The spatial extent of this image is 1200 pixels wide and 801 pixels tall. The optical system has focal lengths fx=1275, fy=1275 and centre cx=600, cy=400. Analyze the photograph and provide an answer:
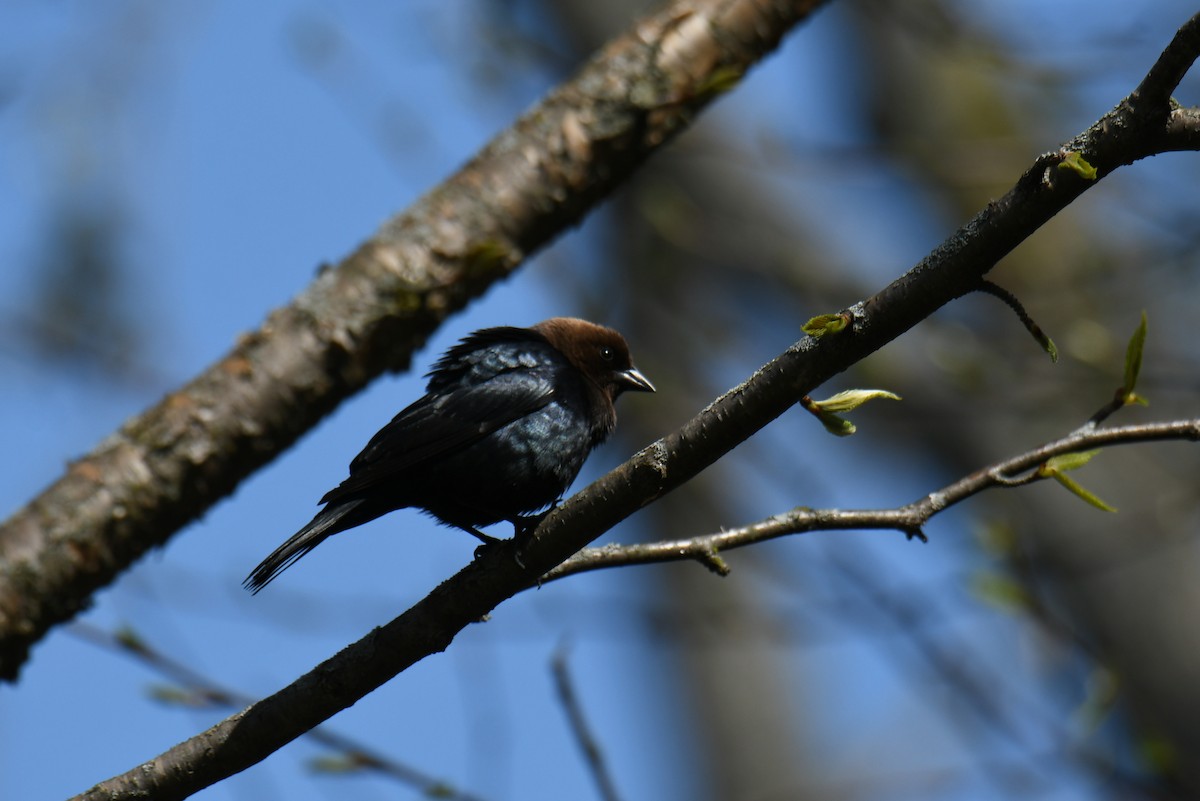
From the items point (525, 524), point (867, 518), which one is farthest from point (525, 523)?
point (867, 518)

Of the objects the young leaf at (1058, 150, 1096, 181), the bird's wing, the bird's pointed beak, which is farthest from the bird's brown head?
the young leaf at (1058, 150, 1096, 181)

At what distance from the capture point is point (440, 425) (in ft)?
12.9

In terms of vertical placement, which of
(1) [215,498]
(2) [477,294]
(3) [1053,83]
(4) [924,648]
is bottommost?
(4) [924,648]

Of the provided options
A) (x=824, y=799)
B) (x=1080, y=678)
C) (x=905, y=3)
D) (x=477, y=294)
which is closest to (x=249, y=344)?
(x=477, y=294)

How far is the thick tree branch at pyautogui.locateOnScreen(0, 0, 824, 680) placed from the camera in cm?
399

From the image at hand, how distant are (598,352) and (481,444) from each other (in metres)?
1.05

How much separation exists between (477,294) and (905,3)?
150 inches

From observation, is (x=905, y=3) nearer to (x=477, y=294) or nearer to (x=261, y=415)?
(x=477, y=294)

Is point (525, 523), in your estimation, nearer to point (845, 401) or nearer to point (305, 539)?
point (305, 539)

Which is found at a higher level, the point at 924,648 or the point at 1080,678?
the point at 924,648

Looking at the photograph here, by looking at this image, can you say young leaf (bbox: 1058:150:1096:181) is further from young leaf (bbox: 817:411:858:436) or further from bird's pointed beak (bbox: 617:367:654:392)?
bird's pointed beak (bbox: 617:367:654:392)

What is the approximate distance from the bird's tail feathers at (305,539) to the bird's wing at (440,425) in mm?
43

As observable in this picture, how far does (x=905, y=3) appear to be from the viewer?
7.11m

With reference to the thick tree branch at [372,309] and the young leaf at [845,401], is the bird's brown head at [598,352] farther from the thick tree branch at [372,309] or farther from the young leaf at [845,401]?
the young leaf at [845,401]
